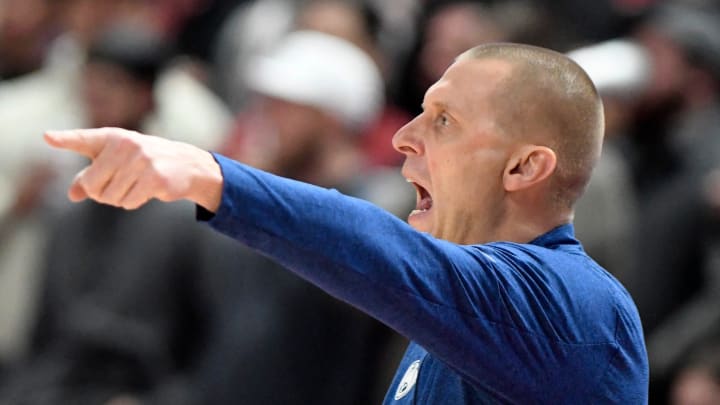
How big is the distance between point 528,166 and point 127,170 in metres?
0.86

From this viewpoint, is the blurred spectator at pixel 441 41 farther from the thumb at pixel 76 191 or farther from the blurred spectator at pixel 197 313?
the thumb at pixel 76 191

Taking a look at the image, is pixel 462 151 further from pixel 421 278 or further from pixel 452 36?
pixel 452 36

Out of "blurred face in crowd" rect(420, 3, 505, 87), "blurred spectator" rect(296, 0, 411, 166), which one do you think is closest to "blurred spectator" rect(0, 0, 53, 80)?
"blurred spectator" rect(296, 0, 411, 166)

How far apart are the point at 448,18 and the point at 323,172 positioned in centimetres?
151

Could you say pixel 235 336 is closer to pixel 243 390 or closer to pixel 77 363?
pixel 243 390

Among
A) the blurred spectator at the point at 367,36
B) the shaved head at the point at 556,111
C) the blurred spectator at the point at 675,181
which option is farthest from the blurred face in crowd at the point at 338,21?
the shaved head at the point at 556,111

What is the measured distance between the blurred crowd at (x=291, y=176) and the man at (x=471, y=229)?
225 cm

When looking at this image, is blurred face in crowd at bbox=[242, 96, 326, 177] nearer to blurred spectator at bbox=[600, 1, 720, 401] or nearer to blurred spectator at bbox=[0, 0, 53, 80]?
blurred spectator at bbox=[600, 1, 720, 401]

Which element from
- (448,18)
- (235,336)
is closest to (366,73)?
(448,18)

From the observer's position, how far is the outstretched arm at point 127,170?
2070 millimetres

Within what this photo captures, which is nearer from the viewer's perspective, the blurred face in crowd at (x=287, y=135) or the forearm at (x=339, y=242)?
the forearm at (x=339, y=242)

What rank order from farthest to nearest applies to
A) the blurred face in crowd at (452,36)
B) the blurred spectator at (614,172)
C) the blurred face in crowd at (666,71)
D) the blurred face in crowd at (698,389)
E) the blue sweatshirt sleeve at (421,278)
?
the blurred face in crowd at (452,36), the blurred face in crowd at (666,71), the blurred spectator at (614,172), the blurred face in crowd at (698,389), the blue sweatshirt sleeve at (421,278)

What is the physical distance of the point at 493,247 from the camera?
248 centimetres

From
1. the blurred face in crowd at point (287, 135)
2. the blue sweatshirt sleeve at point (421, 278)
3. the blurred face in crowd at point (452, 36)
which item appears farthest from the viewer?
the blurred face in crowd at point (452, 36)
